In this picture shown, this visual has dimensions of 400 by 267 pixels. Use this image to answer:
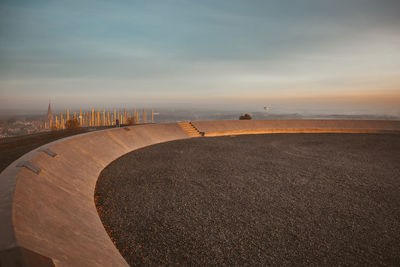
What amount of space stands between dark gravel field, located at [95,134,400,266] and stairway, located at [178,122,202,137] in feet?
30.0

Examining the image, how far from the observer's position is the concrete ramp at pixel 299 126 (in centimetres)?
2417

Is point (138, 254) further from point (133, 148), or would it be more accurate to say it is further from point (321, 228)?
point (133, 148)

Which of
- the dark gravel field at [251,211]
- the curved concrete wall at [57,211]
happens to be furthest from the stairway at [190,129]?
the curved concrete wall at [57,211]

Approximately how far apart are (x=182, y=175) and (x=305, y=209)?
17.6 feet

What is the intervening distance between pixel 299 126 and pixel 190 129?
47.2 ft

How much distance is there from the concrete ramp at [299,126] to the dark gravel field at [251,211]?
1162 centimetres

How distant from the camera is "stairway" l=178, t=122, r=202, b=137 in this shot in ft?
71.6

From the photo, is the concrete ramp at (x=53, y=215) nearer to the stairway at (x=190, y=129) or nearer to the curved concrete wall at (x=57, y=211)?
the curved concrete wall at (x=57, y=211)

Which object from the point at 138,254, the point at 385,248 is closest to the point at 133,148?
the point at 138,254

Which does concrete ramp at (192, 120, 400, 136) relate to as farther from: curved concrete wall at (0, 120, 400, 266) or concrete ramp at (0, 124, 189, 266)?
concrete ramp at (0, 124, 189, 266)

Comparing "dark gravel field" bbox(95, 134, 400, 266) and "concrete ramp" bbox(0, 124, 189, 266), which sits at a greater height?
"concrete ramp" bbox(0, 124, 189, 266)

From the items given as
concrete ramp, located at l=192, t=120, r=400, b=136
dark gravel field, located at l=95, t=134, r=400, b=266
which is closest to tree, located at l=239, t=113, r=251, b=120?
concrete ramp, located at l=192, t=120, r=400, b=136

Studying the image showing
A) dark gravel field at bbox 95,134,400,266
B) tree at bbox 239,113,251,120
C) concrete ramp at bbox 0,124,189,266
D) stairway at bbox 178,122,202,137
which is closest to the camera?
concrete ramp at bbox 0,124,189,266

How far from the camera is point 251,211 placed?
6.69m
